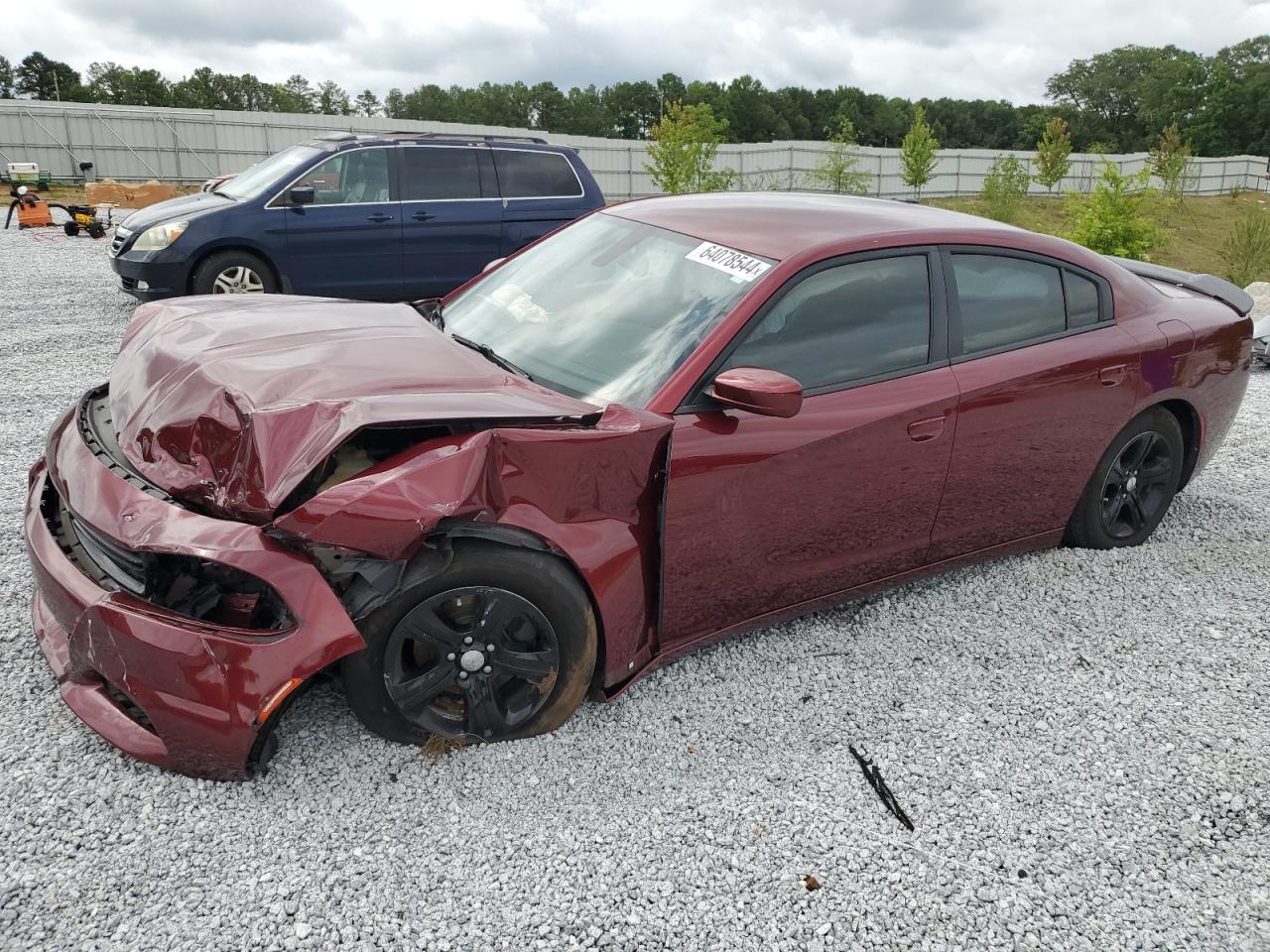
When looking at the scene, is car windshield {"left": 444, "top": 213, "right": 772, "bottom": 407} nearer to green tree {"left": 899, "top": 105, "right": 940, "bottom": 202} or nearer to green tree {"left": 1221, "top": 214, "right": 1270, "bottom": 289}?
green tree {"left": 1221, "top": 214, "right": 1270, "bottom": 289}

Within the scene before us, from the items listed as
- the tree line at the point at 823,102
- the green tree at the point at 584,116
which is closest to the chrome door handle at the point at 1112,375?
the tree line at the point at 823,102

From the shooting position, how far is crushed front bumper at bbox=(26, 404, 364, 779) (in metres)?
2.44

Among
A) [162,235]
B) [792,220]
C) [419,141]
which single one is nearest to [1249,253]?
[419,141]

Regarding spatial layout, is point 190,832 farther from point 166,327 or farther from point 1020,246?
point 1020,246

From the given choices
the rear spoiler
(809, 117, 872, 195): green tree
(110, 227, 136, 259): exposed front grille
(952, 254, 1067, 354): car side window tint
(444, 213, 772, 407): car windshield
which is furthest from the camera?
(809, 117, 872, 195): green tree

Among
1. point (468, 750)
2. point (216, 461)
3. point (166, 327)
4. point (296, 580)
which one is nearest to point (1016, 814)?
point (468, 750)

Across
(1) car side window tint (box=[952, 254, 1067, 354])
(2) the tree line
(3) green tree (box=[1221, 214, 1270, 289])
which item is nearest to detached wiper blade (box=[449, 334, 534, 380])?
(1) car side window tint (box=[952, 254, 1067, 354])

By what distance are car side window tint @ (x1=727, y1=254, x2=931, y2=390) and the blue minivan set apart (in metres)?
6.55

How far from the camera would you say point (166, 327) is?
11.3 feet

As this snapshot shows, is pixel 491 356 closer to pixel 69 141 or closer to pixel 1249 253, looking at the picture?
pixel 1249 253

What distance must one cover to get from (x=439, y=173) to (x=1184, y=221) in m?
29.6

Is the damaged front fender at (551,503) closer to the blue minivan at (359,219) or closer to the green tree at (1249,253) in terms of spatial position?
the blue minivan at (359,219)

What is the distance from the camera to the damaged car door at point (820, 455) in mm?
3027

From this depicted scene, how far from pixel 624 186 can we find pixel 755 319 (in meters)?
32.2
